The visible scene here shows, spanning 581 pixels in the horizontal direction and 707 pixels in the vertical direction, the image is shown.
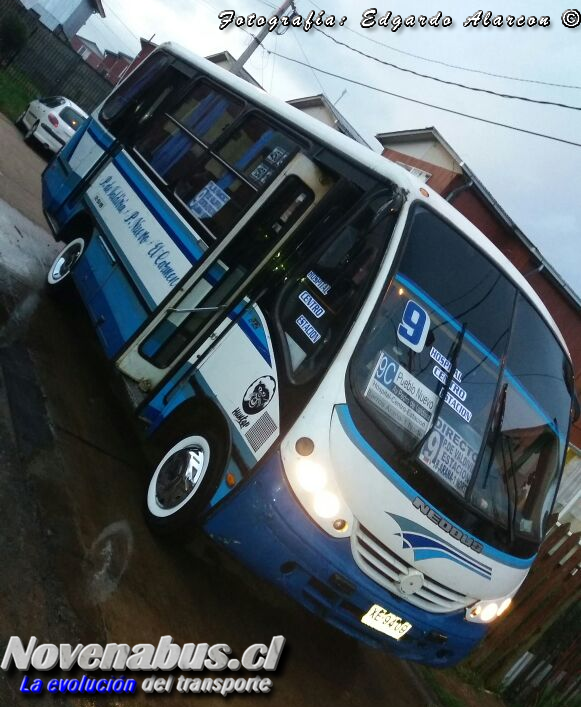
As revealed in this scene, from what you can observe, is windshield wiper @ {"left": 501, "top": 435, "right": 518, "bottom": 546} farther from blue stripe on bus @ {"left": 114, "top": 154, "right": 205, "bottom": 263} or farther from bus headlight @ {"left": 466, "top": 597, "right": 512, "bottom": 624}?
blue stripe on bus @ {"left": 114, "top": 154, "right": 205, "bottom": 263}

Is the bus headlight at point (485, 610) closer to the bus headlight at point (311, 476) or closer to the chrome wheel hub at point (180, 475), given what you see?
the bus headlight at point (311, 476)

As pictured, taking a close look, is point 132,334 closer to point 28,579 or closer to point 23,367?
point 23,367

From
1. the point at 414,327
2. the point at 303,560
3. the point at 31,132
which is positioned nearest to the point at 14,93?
the point at 31,132

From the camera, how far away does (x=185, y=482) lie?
4.32m

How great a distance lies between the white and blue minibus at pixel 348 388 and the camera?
3.79m

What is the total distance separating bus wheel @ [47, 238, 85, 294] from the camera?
702cm

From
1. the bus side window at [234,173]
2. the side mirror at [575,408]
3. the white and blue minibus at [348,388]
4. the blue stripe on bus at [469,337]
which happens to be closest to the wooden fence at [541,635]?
the side mirror at [575,408]

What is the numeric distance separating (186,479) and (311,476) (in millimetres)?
1006

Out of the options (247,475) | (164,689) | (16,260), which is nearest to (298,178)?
(247,475)

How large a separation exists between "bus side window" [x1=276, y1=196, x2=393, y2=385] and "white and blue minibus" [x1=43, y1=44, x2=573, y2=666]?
0.01 metres

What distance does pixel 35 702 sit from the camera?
285 cm

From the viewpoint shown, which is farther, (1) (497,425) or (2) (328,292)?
(2) (328,292)

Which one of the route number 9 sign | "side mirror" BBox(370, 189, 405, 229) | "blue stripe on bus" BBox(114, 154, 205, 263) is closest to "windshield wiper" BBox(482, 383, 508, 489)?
the route number 9 sign

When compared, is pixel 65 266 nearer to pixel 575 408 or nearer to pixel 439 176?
pixel 575 408
